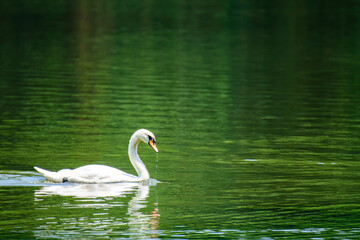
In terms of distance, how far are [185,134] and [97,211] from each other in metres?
→ 9.17

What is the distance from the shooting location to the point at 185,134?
23.9 m

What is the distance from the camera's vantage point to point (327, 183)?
17.9 meters

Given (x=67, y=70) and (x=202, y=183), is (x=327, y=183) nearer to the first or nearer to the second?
(x=202, y=183)

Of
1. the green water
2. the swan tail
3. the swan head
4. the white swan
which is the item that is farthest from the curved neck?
the swan tail

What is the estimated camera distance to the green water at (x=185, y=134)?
47.9ft

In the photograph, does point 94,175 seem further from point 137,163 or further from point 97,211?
point 97,211

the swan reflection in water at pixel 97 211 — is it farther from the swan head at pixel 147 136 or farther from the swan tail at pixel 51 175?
the swan head at pixel 147 136

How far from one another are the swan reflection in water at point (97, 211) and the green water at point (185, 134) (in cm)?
3

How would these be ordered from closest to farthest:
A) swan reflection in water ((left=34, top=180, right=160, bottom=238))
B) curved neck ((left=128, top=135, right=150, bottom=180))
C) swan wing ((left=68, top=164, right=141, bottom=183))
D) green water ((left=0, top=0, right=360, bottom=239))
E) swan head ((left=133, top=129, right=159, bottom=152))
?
swan reflection in water ((left=34, top=180, right=160, bottom=238)) → green water ((left=0, top=0, right=360, bottom=239)) → swan wing ((left=68, top=164, right=141, bottom=183)) → curved neck ((left=128, top=135, right=150, bottom=180)) → swan head ((left=133, top=129, right=159, bottom=152))

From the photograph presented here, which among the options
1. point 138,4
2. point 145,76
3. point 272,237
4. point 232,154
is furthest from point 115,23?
point 272,237

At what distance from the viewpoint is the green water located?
14.6 metres

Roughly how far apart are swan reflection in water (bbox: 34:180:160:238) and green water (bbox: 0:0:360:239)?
31 millimetres

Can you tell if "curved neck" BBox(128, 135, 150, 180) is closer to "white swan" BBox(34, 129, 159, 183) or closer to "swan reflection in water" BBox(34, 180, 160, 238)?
"white swan" BBox(34, 129, 159, 183)

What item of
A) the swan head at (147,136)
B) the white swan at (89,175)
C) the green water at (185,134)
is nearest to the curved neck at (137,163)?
the white swan at (89,175)
